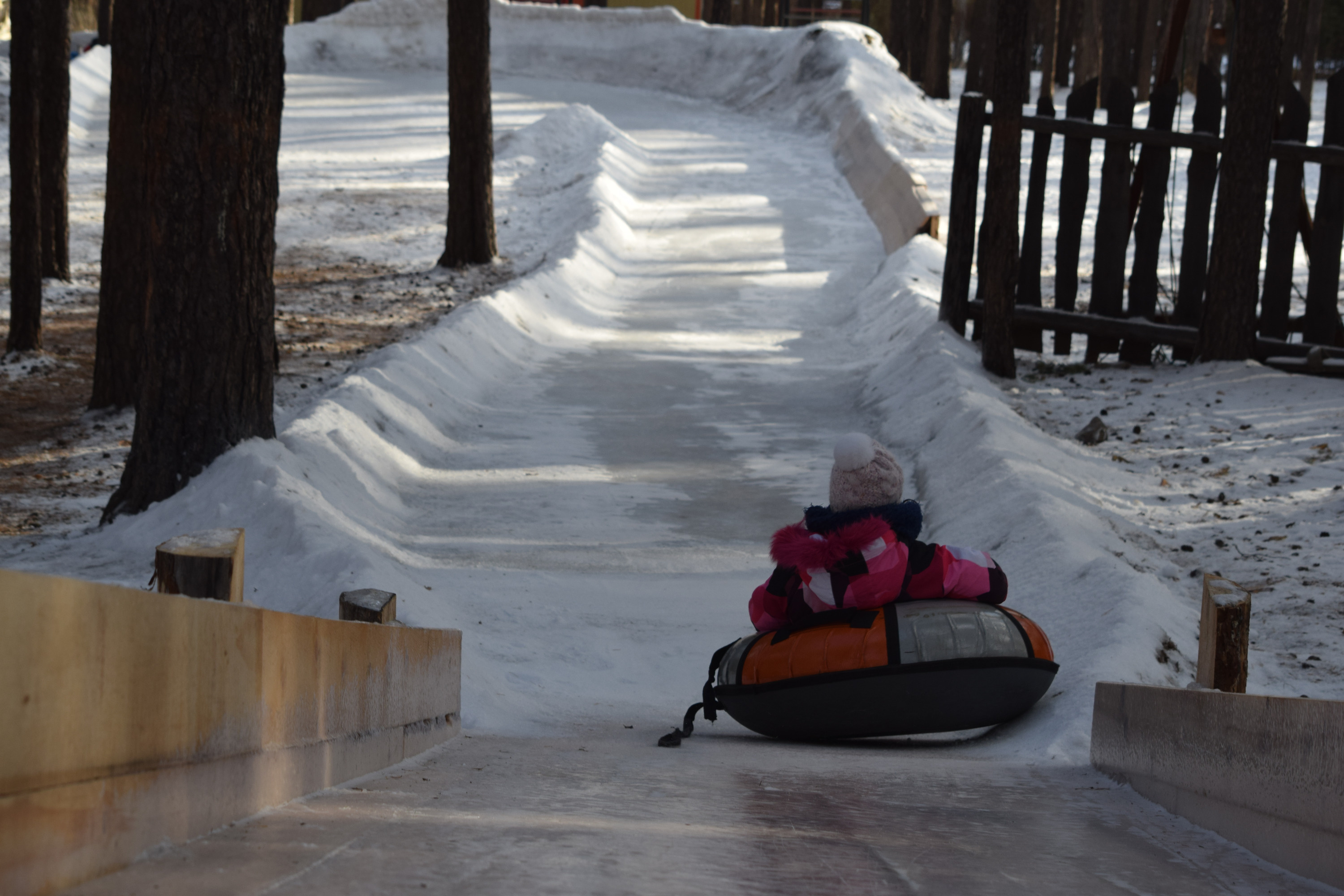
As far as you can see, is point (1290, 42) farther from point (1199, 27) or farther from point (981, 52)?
point (1199, 27)

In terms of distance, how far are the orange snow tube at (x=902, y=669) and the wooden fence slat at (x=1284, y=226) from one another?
687 cm

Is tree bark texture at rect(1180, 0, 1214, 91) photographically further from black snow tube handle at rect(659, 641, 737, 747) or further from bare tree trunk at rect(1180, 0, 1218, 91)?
black snow tube handle at rect(659, 641, 737, 747)

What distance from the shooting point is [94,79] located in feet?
91.7

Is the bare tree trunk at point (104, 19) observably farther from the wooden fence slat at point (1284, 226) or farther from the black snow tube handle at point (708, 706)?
the black snow tube handle at point (708, 706)

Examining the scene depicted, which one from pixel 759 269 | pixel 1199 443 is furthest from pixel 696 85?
pixel 1199 443

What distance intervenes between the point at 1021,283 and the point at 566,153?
49.9 ft

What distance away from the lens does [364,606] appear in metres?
4.16

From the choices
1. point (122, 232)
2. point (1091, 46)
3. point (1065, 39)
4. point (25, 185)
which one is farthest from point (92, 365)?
point (1065, 39)

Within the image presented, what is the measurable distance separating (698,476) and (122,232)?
16.1 ft

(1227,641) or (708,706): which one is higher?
(1227,641)

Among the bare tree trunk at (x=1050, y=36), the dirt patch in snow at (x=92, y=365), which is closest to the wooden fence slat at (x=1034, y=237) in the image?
the dirt patch in snow at (x=92, y=365)

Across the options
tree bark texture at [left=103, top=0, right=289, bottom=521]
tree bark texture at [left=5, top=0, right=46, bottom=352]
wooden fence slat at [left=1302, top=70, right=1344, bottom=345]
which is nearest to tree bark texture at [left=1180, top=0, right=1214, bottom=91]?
wooden fence slat at [left=1302, top=70, right=1344, bottom=345]

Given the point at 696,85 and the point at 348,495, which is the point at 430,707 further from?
the point at 696,85

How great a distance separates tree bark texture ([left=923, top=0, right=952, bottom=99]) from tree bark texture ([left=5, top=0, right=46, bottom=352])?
84.0 feet
